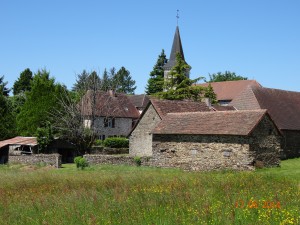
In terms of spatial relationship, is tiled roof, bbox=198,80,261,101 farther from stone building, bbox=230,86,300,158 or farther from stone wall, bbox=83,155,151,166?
stone wall, bbox=83,155,151,166

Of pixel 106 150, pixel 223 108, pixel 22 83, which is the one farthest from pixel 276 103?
pixel 22 83

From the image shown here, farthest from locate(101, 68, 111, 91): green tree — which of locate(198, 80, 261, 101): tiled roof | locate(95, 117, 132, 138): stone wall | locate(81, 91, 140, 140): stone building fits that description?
locate(198, 80, 261, 101): tiled roof

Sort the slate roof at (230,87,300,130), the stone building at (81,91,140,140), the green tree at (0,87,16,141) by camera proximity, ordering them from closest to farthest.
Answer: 1. the slate roof at (230,87,300,130)
2. the green tree at (0,87,16,141)
3. the stone building at (81,91,140,140)

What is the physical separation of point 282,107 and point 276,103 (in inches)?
28.9

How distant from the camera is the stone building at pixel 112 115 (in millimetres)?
55078

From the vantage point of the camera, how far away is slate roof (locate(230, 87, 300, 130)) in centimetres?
4188

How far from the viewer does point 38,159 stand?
1594 inches

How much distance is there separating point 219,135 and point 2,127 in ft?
100

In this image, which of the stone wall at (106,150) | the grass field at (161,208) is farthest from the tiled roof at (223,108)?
the grass field at (161,208)

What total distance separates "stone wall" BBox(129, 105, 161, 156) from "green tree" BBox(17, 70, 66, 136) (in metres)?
13.8

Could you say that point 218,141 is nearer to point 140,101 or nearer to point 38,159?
point 38,159

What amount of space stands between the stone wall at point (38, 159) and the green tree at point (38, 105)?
32.0 ft

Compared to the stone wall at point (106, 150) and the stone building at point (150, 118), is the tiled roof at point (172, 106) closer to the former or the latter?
the stone building at point (150, 118)

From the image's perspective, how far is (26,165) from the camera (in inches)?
1570
